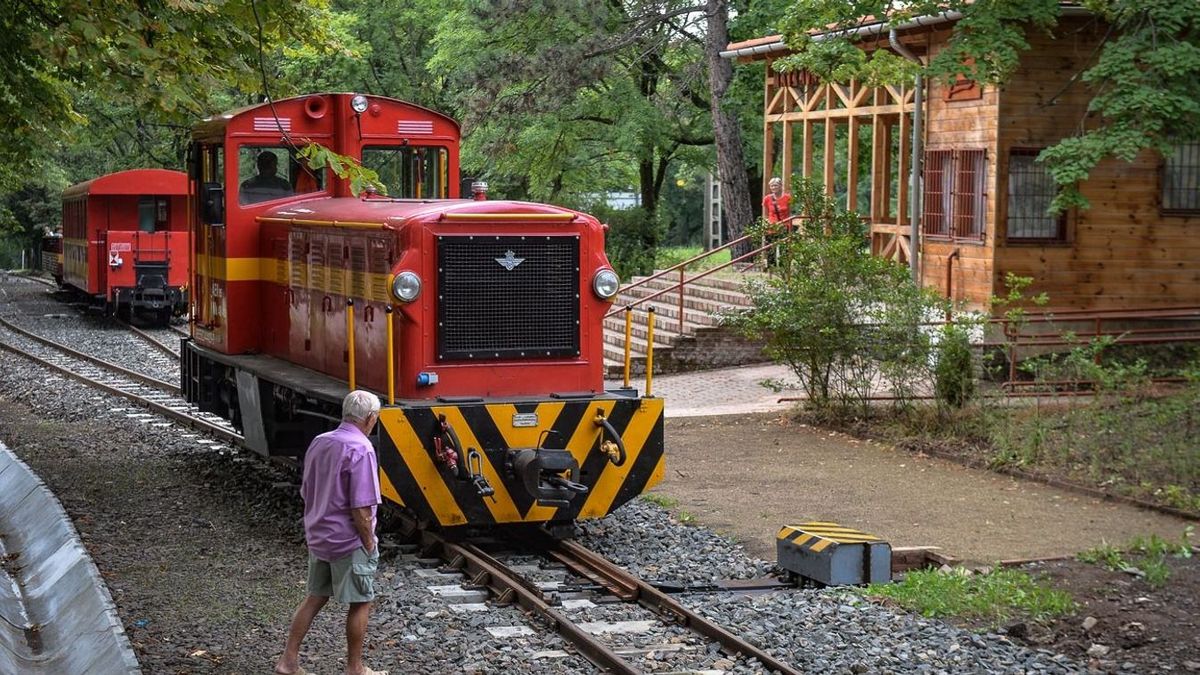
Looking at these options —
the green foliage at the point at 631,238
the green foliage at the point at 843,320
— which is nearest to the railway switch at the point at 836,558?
the green foliage at the point at 843,320

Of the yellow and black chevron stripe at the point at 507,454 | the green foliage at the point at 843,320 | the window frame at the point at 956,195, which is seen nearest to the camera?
the yellow and black chevron stripe at the point at 507,454

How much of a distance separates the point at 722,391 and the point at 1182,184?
21.4 ft

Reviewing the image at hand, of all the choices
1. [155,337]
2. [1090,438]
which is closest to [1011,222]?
[1090,438]

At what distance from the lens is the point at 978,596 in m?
8.80

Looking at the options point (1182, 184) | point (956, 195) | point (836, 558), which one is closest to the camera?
point (836, 558)

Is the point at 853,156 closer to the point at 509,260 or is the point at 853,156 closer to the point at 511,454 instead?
the point at 509,260

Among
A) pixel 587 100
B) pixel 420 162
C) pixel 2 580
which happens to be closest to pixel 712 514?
pixel 420 162

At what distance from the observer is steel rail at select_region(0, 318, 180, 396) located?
1966 cm

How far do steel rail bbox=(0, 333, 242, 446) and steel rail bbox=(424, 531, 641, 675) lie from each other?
5472 mm

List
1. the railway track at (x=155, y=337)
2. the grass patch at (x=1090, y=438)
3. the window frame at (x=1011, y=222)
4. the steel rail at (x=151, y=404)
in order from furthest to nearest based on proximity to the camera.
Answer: the railway track at (x=155, y=337) → the window frame at (x=1011, y=222) → the steel rail at (x=151, y=404) → the grass patch at (x=1090, y=438)

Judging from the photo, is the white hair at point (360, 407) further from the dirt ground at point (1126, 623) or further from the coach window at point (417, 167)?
the coach window at point (417, 167)

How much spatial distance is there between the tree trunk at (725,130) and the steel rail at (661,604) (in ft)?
57.7

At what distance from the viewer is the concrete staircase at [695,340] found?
864 inches

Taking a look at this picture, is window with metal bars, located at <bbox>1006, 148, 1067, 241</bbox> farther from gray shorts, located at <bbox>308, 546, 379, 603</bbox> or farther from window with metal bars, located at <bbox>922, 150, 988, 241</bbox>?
gray shorts, located at <bbox>308, 546, 379, 603</bbox>
